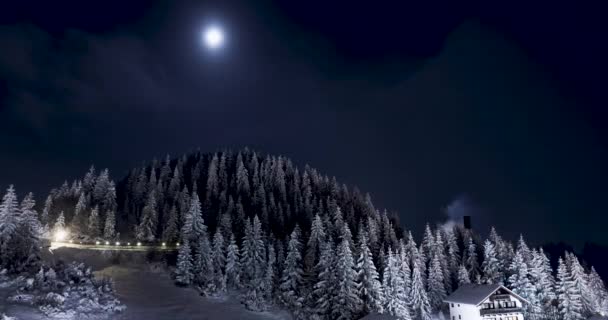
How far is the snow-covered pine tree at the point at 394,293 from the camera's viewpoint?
6750cm

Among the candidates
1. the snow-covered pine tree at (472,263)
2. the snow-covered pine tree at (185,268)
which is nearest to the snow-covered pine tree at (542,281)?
the snow-covered pine tree at (472,263)

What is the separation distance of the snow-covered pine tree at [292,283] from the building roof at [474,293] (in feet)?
87.8

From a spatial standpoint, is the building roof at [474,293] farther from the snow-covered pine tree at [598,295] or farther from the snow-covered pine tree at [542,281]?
the snow-covered pine tree at [598,295]

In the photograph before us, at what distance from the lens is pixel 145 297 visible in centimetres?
7112

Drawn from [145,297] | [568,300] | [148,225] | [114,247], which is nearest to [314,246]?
A: [145,297]

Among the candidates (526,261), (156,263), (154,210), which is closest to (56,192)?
(154,210)

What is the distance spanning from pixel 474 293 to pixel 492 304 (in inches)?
122

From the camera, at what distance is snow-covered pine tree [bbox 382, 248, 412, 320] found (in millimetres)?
67500

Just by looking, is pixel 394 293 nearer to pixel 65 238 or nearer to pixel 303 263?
pixel 303 263

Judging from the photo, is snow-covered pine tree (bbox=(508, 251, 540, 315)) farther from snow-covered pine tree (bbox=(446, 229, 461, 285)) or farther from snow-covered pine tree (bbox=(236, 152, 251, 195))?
snow-covered pine tree (bbox=(236, 152, 251, 195))

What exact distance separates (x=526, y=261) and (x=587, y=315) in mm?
12736

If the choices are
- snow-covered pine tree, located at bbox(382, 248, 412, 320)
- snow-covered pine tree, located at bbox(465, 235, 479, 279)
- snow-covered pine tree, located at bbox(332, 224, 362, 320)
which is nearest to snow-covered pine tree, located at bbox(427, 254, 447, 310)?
snow-covered pine tree, located at bbox(382, 248, 412, 320)

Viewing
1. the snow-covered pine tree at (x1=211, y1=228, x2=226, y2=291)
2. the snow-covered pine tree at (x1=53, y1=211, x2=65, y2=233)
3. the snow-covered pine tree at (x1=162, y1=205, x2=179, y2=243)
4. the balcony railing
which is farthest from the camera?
the snow-covered pine tree at (x1=162, y1=205, x2=179, y2=243)

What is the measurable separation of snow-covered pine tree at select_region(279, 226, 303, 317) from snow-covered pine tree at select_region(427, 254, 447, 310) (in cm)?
2448
